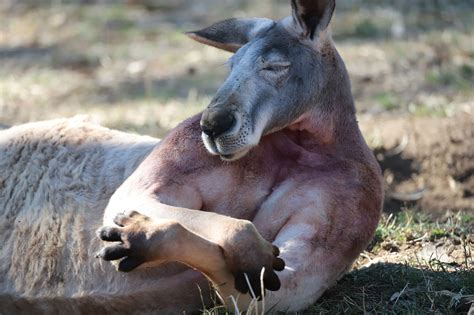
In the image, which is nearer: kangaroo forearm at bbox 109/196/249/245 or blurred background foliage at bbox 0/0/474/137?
kangaroo forearm at bbox 109/196/249/245

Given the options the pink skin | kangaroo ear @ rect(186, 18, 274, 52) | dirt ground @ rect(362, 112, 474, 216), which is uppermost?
kangaroo ear @ rect(186, 18, 274, 52)

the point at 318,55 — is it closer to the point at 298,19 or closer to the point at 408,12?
the point at 298,19

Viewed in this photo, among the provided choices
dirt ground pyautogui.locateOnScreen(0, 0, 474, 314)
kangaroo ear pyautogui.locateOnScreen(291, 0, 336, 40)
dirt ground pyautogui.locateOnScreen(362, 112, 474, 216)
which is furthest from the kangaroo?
dirt ground pyautogui.locateOnScreen(362, 112, 474, 216)

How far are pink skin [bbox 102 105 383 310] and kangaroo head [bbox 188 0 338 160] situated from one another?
0.15m

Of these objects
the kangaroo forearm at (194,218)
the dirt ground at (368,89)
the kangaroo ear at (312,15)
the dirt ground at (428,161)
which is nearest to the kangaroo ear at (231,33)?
the kangaroo ear at (312,15)

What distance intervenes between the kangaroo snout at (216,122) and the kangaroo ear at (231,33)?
0.63m

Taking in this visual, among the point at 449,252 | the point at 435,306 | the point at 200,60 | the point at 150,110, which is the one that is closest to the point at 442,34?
the point at 200,60

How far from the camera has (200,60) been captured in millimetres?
9289

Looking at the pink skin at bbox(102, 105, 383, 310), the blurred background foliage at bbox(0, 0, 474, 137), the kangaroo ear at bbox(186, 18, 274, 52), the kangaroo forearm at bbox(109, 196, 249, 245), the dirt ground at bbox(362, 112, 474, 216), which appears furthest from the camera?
the blurred background foliage at bbox(0, 0, 474, 137)

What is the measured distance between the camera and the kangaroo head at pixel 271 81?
3531 millimetres

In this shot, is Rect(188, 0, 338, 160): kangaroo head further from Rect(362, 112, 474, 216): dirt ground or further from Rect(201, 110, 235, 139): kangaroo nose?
Rect(362, 112, 474, 216): dirt ground

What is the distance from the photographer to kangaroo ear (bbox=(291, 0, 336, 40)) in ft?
12.5

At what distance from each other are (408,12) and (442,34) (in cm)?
120

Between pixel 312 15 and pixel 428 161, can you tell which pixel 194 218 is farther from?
pixel 428 161
